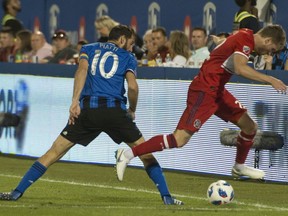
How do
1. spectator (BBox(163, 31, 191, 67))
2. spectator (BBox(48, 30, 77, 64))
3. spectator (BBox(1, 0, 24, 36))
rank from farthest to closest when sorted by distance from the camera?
spectator (BBox(1, 0, 24, 36)), spectator (BBox(48, 30, 77, 64)), spectator (BBox(163, 31, 191, 67))

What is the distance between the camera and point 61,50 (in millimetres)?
19734

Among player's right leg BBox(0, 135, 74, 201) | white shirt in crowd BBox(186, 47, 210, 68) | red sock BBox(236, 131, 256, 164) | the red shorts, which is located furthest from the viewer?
white shirt in crowd BBox(186, 47, 210, 68)

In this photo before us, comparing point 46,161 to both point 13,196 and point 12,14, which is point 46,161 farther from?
point 12,14

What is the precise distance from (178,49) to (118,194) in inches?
188

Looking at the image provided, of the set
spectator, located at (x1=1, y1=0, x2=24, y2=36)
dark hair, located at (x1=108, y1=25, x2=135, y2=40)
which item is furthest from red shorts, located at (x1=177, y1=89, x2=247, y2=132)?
spectator, located at (x1=1, y1=0, x2=24, y2=36)

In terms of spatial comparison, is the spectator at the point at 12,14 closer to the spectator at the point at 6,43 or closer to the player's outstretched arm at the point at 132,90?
the spectator at the point at 6,43

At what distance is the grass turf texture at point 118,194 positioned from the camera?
11484 mm

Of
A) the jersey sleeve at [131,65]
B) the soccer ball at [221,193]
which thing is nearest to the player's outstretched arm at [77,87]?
the jersey sleeve at [131,65]

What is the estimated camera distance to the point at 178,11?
68.3 feet

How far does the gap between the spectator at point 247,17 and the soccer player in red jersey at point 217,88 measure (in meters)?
3.06

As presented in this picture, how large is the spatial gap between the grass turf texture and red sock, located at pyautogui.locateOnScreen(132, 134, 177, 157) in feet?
1.76

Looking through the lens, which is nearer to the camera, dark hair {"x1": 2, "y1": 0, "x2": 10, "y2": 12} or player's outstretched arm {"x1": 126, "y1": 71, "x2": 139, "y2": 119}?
player's outstretched arm {"x1": 126, "y1": 71, "x2": 139, "y2": 119}

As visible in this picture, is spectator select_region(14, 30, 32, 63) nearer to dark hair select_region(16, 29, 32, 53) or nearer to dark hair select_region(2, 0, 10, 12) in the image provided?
dark hair select_region(16, 29, 32, 53)

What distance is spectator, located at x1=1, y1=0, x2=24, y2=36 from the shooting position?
22.5m
